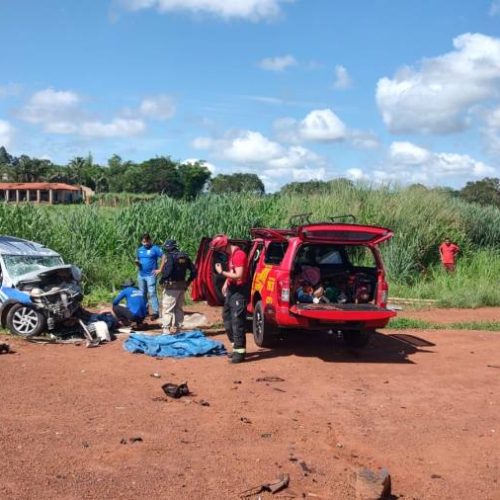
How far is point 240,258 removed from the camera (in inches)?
362

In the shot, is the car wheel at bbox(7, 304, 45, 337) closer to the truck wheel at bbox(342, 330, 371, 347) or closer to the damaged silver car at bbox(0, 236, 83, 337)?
the damaged silver car at bbox(0, 236, 83, 337)

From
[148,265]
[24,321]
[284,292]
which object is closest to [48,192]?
[148,265]

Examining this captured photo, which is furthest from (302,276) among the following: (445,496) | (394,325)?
(445,496)

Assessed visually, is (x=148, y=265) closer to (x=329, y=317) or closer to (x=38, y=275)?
(x=38, y=275)

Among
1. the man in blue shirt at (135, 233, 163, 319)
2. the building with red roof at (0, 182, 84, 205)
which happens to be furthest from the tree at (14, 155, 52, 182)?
the man in blue shirt at (135, 233, 163, 319)

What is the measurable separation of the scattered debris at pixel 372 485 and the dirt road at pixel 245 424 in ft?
0.42

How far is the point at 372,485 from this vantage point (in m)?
4.65

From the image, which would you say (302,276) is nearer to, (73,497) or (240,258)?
(240,258)

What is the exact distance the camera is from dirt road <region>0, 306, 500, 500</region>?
4.93 metres

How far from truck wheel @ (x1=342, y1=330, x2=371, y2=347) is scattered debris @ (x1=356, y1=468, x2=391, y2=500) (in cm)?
529

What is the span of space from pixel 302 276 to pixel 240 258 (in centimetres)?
130

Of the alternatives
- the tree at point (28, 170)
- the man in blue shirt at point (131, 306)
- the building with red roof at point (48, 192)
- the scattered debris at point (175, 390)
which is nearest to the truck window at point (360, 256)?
the man in blue shirt at point (131, 306)

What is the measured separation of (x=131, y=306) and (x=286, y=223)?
34.9 feet

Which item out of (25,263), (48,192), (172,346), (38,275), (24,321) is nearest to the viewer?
(172,346)
